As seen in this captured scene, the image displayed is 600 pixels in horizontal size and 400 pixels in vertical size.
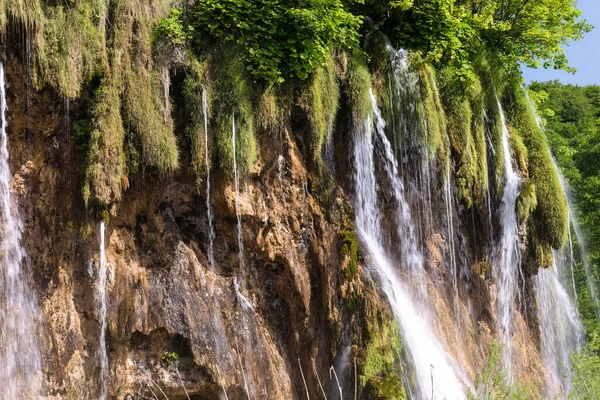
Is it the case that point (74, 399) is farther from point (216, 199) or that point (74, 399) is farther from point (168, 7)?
point (168, 7)

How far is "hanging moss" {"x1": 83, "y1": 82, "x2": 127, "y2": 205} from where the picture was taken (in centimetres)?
817

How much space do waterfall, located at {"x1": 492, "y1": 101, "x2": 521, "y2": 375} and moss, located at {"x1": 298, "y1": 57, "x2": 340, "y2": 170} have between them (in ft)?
15.9

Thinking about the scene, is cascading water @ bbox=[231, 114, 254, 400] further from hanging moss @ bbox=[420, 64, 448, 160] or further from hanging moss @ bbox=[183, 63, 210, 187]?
hanging moss @ bbox=[420, 64, 448, 160]

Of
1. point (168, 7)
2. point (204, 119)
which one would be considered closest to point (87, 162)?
point (204, 119)

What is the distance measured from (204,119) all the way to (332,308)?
3.22 meters

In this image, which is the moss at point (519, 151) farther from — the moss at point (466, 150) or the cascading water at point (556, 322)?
the moss at point (466, 150)

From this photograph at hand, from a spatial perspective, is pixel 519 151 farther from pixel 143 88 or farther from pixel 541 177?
pixel 143 88

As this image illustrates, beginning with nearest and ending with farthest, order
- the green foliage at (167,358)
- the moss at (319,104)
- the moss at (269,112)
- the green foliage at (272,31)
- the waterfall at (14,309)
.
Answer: the waterfall at (14,309) → the green foliage at (167,358) → the green foliage at (272,31) → the moss at (269,112) → the moss at (319,104)

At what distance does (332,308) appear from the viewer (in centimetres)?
978

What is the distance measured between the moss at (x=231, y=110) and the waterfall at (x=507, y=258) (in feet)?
20.5

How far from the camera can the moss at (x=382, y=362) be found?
9328 mm

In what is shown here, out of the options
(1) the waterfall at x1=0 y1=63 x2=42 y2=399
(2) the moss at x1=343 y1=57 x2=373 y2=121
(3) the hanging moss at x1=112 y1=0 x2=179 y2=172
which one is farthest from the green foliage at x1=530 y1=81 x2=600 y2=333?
(1) the waterfall at x1=0 y1=63 x2=42 y2=399

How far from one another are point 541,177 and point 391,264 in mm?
5061

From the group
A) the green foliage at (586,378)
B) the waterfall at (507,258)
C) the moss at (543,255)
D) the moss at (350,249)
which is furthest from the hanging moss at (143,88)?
the moss at (543,255)
